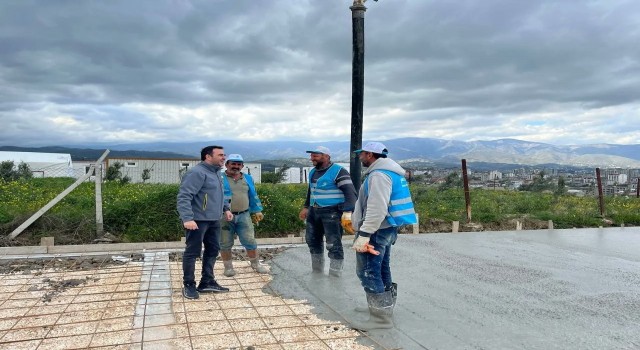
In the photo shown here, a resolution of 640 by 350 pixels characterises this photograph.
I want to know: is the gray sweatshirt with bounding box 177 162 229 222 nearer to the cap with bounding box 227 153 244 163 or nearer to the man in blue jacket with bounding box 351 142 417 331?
the cap with bounding box 227 153 244 163

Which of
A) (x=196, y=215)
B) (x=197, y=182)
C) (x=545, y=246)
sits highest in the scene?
(x=197, y=182)

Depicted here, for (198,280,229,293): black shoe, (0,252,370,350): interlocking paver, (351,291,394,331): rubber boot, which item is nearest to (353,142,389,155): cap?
(351,291,394,331): rubber boot

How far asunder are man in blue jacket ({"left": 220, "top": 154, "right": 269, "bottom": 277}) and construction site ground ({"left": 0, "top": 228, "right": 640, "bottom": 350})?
0.24 metres

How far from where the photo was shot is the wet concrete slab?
386 cm

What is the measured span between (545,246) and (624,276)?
2.30 m

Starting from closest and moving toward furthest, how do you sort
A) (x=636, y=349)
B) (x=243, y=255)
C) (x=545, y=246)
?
(x=636, y=349), (x=243, y=255), (x=545, y=246)

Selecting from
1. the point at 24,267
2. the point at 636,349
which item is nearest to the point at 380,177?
the point at 636,349

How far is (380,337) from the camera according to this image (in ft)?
12.6

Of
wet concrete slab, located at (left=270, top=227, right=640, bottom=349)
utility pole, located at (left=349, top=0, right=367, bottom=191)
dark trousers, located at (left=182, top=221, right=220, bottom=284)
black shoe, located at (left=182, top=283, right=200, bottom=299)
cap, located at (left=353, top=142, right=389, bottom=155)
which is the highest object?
utility pole, located at (left=349, top=0, right=367, bottom=191)

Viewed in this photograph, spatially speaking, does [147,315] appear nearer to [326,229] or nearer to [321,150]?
[326,229]

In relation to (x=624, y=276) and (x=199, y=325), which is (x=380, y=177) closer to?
(x=199, y=325)

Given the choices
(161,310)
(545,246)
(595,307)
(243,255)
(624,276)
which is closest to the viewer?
(161,310)

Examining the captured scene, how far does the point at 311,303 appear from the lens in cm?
477

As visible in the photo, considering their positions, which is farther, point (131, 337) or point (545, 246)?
point (545, 246)
